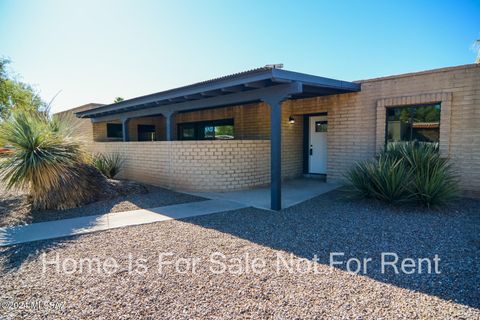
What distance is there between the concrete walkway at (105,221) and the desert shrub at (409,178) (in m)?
3.13

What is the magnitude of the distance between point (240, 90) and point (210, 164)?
8.20ft

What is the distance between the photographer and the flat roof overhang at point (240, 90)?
5742 mm

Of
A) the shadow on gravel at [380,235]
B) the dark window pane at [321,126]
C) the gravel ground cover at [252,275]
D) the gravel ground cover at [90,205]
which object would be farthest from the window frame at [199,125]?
the gravel ground cover at [252,275]

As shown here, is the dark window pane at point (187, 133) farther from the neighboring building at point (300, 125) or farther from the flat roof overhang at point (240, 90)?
the flat roof overhang at point (240, 90)

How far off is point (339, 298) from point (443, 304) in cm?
94

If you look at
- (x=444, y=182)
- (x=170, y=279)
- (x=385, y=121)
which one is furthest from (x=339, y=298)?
(x=385, y=121)

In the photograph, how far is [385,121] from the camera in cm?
788

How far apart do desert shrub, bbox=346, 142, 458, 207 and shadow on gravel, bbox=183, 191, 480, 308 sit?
1.04ft

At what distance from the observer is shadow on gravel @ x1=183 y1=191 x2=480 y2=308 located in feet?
9.77

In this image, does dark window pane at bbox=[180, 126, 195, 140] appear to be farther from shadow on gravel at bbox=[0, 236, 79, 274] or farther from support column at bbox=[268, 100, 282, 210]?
shadow on gravel at bbox=[0, 236, 79, 274]

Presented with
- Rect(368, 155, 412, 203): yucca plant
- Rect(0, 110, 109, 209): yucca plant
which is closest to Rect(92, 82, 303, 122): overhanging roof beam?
Rect(368, 155, 412, 203): yucca plant

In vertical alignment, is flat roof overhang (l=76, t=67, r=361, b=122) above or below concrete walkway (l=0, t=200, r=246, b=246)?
above

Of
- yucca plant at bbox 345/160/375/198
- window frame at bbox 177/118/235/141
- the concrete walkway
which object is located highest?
window frame at bbox 177/118/235/141

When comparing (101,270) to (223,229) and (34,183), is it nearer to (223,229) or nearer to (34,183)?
(223,229)
